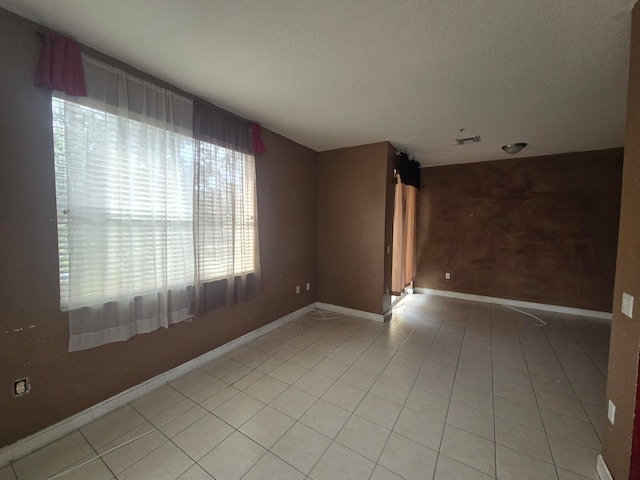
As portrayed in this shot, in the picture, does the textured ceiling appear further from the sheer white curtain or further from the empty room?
the sheer white curtain

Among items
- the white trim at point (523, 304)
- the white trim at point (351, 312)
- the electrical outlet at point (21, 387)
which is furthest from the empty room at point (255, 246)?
the white trim at point (523, 304)

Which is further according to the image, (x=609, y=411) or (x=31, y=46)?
(x=31, y=46)

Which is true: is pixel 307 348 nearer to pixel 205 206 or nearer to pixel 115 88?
pixel 205 206

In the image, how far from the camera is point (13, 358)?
1440 mm

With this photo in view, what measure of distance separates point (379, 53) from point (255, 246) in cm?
222

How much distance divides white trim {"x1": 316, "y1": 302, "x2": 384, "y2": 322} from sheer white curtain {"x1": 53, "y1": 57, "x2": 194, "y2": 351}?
2.30 meters

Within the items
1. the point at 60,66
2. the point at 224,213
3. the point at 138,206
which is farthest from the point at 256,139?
the point at 60,66

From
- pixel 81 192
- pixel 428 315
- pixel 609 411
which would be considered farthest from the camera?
pixel 428 315

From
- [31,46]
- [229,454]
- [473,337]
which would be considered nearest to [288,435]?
[229,454]

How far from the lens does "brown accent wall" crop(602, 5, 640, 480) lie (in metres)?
1.17

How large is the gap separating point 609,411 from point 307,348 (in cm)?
231

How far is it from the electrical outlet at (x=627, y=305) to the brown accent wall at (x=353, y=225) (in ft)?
7.76

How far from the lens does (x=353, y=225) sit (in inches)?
148

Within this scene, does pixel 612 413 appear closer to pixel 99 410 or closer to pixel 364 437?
pixel 364 437
